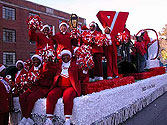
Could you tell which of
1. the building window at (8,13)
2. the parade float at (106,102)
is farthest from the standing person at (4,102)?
the building window at (8,13)

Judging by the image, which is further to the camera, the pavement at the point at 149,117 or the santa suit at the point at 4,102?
the pavement at the point at 149,117

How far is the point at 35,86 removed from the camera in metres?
3.74

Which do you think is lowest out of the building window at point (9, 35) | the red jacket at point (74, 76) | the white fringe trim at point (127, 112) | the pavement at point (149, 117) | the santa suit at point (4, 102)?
the pavement at point (149, 117)

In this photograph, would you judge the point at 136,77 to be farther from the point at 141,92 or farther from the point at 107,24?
the point at 107,24

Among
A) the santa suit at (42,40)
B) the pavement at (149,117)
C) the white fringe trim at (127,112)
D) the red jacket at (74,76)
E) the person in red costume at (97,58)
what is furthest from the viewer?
the person in red costume at (97,58)

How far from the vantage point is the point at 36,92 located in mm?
3484

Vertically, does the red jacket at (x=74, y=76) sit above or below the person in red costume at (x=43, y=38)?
below

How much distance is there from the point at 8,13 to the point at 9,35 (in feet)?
8.04

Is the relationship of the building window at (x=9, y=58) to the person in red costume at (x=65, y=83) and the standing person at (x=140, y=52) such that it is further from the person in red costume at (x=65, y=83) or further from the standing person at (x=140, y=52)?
the person in red costume at (x=65, y=83)

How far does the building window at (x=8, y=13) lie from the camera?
19781mm

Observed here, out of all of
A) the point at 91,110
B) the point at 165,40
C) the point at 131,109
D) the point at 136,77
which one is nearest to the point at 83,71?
the point at 91,110

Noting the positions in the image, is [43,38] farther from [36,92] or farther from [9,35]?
[9,35]

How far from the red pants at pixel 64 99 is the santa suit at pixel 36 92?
312mm

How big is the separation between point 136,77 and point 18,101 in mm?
4768
